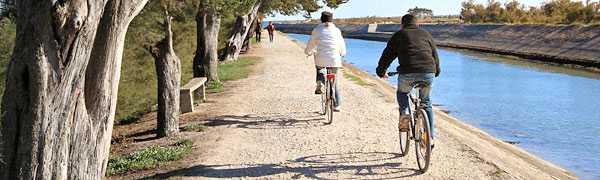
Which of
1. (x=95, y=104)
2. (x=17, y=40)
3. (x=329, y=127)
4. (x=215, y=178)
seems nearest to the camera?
(x=17, y=40)

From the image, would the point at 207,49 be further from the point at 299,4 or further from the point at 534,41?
the point at 534,41

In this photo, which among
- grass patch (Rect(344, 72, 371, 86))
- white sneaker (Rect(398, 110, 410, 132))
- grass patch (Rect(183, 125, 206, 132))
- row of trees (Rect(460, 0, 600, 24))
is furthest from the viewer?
row of trees (Rect(460, 0, 600, 24))

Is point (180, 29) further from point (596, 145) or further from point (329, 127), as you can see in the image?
point (596, 145)

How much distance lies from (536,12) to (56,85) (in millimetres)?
66976

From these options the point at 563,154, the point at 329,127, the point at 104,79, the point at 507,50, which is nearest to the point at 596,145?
the point at 563,154

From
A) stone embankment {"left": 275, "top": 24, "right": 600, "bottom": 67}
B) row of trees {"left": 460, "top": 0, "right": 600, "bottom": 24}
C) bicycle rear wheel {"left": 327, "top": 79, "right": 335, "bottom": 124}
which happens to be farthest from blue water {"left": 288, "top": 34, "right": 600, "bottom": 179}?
row of trees {"left": 460, "top": 0, "right": 600, "bottom": 24}

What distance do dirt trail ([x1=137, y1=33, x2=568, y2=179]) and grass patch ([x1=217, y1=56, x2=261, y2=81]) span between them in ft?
20.2

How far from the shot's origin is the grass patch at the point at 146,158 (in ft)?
26.3

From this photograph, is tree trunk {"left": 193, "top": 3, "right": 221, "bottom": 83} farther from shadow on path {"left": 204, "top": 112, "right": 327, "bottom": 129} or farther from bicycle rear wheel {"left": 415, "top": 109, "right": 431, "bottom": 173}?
bicycle rear wheel {"left": 415, "top": 109, "right": 431, "bottom": 173}

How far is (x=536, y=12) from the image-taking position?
6662 centimetres

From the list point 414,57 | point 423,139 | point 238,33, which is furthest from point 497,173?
point 238,33

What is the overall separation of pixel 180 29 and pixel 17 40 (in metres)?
12.1

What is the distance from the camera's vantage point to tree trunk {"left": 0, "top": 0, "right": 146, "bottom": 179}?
5.12 meters

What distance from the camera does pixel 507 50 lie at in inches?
1766
